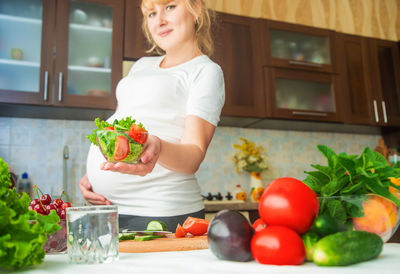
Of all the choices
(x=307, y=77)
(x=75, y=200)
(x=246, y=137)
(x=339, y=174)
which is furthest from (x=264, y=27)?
(x=339, y=174)

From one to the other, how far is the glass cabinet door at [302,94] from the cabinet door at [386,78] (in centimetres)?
43

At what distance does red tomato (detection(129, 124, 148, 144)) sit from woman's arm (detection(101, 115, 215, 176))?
7 centimetres

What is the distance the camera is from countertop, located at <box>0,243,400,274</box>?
40 centimetres

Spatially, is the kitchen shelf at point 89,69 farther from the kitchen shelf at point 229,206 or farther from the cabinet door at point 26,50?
the kitchen shelf at point 229,206

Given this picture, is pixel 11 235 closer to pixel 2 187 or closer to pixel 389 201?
pixel 2 187

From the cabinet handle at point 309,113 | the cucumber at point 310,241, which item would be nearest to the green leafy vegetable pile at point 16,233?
the cucumber at point 310,241

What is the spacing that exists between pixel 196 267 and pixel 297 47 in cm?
258

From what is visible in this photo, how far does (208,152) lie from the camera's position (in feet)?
9.21

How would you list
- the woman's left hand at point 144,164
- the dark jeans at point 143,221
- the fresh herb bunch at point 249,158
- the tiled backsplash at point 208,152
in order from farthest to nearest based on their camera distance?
the fresh herb bunch at point 249,158 → the tiled backsplash at point 208,152 → the dark jeans at point 143,221 → the woman's left hand at point 144,164

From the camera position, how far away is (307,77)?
8.98 ft

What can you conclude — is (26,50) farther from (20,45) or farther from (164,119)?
(164,119)

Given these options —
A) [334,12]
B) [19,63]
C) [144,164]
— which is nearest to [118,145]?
[144,164]

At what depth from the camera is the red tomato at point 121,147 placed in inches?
25.2

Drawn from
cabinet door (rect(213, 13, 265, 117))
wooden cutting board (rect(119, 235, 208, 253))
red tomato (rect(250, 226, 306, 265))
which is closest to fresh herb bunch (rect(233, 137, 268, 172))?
cabinet door (rect(213, 13, 265, 117))
